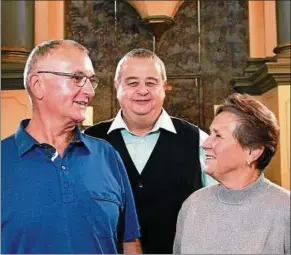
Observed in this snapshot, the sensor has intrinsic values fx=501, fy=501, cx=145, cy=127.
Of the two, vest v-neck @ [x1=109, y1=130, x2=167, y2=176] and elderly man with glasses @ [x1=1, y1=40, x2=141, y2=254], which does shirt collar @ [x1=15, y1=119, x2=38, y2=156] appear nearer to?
elderly man with glasses @ [x1=1, y1=40, x2=141, y2=254]

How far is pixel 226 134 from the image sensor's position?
129cm

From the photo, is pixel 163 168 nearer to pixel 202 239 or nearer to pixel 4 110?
pixel 202 239

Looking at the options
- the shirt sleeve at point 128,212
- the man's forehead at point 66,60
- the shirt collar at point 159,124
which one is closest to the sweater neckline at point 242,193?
the shirt sleeve at point 128,212

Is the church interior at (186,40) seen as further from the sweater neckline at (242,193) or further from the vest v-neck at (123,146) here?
the sweater neckline at (242,193)

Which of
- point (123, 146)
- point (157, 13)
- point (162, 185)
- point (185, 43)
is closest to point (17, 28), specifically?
point (157, 13)

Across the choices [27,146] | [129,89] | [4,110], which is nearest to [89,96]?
[27,146]

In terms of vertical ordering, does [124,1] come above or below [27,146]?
above

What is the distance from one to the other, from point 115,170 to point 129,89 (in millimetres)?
372

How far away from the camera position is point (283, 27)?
3.85 metres

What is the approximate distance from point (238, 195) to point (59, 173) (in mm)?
453

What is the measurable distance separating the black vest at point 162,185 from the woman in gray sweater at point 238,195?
0.56 ft

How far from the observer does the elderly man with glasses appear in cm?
108

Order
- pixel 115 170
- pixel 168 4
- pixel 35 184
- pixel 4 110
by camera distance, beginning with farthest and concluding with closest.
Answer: pixel 168 4 < pixel 4 110 < pixel 115 170 < pixel 35 184

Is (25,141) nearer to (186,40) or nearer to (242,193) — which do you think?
(242,193)
